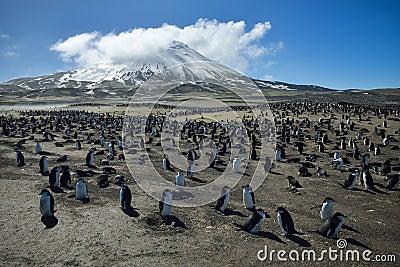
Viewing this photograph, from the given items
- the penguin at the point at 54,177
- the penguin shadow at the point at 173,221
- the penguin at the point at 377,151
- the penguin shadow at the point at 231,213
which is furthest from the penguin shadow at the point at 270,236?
the penguin at the point at 377,151

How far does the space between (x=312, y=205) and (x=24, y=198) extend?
9972mm

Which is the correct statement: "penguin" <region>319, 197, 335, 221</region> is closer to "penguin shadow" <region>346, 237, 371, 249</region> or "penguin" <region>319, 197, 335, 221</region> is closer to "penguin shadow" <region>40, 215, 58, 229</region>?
"penguin shadow" <region>346, 237, 371, 249</region>

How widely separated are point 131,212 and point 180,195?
7.70 feet

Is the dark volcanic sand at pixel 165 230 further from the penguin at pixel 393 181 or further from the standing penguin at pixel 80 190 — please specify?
the penguin at pixel 393 181

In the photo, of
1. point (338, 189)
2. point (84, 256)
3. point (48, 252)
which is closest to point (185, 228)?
point (84, 256)

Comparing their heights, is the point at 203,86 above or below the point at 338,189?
above

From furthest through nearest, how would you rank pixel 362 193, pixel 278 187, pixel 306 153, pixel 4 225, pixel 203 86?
pixel 203 86, pixel 306 153, pixel 278 187, pixel 362 193, pixel 4 225

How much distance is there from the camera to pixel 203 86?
149750 millimetres

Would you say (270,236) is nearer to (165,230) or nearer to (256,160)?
(165,230)

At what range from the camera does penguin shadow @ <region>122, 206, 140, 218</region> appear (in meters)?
10.0

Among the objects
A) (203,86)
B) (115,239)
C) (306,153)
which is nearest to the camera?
(115,239)

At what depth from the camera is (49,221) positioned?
30.7 feet

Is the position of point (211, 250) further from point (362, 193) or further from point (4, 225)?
point (362, 193)

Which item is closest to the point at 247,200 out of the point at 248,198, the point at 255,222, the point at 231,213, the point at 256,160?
the point at 248,198
